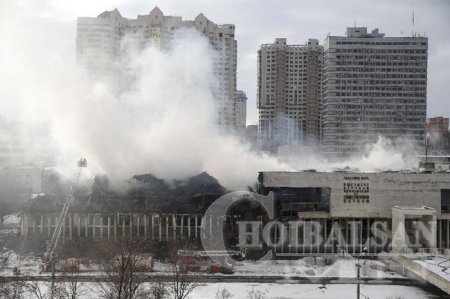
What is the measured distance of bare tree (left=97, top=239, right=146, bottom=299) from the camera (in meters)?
18.2

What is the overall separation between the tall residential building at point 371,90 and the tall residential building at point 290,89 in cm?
1370

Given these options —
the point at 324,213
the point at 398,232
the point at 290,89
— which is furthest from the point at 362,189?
the point at 290,89

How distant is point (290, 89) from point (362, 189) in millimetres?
53884

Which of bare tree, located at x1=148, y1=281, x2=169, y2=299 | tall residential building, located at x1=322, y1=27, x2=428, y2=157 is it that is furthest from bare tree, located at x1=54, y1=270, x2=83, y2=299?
tall residential building, located at x1=322, y1=27, x2=428, y2=157

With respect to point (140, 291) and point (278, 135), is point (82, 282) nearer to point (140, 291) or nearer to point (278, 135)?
point (140, 291)

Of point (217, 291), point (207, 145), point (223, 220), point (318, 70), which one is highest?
point (318, 70)

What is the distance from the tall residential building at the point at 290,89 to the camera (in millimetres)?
82562

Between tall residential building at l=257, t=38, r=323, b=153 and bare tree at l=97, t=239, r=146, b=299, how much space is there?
58.0 metres

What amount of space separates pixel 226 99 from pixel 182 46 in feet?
59.0

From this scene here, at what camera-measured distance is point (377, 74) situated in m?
67.9

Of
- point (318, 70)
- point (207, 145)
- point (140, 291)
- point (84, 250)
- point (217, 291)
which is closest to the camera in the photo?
point (140, 291)

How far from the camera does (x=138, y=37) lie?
70250mm

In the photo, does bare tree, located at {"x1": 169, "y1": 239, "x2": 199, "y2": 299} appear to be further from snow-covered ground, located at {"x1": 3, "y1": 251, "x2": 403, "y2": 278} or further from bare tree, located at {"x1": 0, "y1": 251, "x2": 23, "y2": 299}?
bare tree, located at {"x1": 0, "y1": 251, "x2": 23, "y2": 299}

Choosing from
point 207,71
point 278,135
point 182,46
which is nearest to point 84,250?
point 207,71
